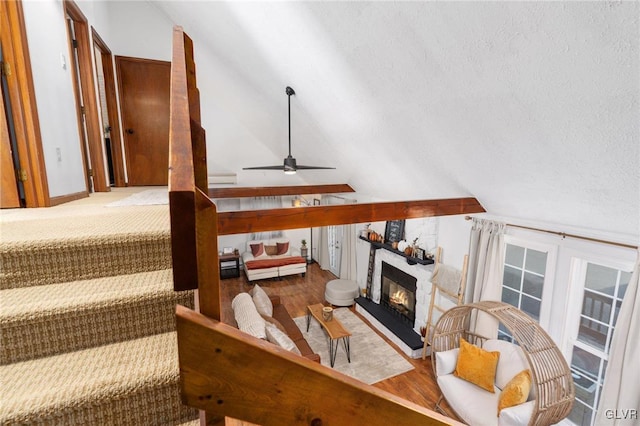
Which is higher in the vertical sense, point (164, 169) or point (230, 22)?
point (230, 22)

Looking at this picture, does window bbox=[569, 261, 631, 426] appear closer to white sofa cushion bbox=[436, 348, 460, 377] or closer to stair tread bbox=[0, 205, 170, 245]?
white sofa cushion bbox=[436, 348, 460, 377]

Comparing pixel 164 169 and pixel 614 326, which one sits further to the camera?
pixel 164 169

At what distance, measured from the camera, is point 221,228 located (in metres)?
2.30

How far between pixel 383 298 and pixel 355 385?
17.7 feet

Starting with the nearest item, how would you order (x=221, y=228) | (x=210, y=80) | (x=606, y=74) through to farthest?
1. (x=606, y=74)
2. (x=221, y=228)
3. (x=210, y=80)

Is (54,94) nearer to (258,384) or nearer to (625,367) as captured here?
(258,384)

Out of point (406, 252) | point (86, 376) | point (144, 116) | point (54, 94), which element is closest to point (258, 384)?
point (86, 376)

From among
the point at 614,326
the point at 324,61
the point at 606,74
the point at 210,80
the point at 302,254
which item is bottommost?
the point at 302,254

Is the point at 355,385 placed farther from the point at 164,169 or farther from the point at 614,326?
the point at 164,169

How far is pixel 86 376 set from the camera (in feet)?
3.24

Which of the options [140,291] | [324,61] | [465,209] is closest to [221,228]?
[140,291]

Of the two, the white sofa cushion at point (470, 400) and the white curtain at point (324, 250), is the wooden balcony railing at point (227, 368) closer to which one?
the white sofa cushion at point (470, 400)

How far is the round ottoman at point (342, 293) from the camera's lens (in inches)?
238

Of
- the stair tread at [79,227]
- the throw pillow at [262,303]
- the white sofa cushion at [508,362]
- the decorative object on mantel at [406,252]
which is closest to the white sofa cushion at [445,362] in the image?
the white sofa cushion at [508,362]
